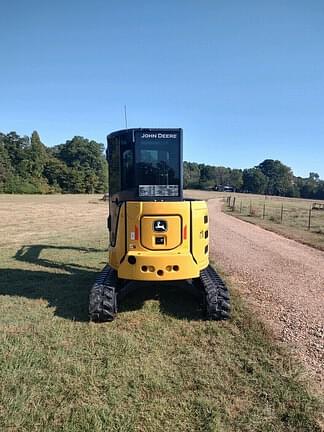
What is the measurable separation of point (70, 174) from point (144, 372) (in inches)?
3726

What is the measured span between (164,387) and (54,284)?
15.4 ft

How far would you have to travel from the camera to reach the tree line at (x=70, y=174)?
290 feet

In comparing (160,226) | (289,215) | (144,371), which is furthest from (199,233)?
(289,215)

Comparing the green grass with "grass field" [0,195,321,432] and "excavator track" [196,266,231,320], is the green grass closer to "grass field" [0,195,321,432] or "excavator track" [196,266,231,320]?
"grass field" [0,195,321,432]

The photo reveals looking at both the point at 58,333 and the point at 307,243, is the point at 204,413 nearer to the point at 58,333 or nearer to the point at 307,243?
the point at 58,333

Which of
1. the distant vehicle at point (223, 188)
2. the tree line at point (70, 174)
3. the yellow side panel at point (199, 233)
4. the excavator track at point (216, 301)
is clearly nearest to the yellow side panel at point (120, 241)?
the yellow side panel at point (199, 233)

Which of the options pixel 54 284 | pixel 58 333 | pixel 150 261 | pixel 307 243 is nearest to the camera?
pixel 58 333

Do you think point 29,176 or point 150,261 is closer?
point 150,261

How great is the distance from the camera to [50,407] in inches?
138

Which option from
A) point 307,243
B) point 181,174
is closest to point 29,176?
point 307,243

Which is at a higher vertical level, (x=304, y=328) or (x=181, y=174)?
(x=181, y=174)

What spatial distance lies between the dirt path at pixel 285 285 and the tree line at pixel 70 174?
201 feet

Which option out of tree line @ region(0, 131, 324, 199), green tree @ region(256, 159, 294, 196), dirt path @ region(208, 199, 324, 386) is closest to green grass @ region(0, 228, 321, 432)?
dirt path @ region(208, 199, 324, 386)

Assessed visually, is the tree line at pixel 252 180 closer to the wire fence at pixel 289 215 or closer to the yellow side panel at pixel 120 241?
the wire fence at pixel 289 215
